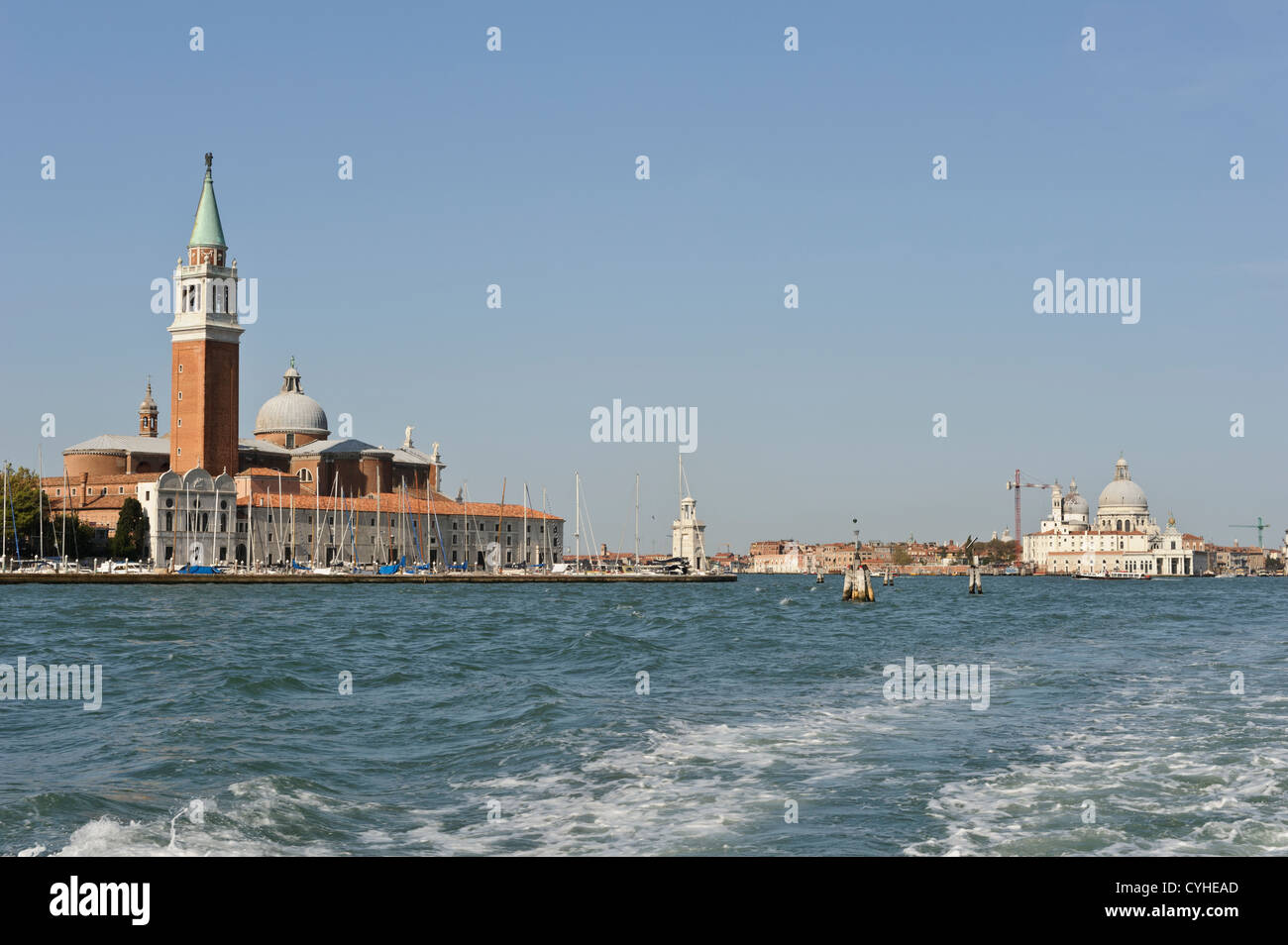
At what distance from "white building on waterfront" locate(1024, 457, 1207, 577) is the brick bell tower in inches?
4192

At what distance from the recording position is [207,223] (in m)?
77.4

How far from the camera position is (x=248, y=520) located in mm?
77500

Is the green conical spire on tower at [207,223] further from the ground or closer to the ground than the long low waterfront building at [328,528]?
further from the ground

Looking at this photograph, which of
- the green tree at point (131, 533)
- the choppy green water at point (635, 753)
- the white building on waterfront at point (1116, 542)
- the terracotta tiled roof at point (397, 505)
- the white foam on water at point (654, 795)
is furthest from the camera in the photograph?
the white building on waterfront at point (1116, 542)

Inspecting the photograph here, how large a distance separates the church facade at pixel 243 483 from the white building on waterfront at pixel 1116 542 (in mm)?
83822

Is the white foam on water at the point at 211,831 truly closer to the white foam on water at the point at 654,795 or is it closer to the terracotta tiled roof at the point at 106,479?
the white foam on water at the point at 654,795

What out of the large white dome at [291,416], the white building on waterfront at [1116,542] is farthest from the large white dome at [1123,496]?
the large white dome at [291,416]

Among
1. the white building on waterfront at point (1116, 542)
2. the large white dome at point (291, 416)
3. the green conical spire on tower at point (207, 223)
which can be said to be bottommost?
the white building on waterfront at point (1116, 542)

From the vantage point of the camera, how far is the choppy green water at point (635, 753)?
316 inches

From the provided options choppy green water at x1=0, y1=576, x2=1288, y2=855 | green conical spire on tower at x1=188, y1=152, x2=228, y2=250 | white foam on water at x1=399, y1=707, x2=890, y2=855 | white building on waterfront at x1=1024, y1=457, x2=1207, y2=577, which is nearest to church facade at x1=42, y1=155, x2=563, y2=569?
green conical spire on tower at x1=188, y1=152, x2=228, y2=250

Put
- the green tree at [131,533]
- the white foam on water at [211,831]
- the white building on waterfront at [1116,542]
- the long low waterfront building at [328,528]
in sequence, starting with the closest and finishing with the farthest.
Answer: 1. the white foam on water at [211,831]
2. the green tree at [131,533]
3. the long low waterfront building at [328,528]
4. the white building on waterfront at [1116,542]

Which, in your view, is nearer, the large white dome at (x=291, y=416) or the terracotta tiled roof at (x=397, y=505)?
the terracotta tiled roof at (x=397, y=505)
